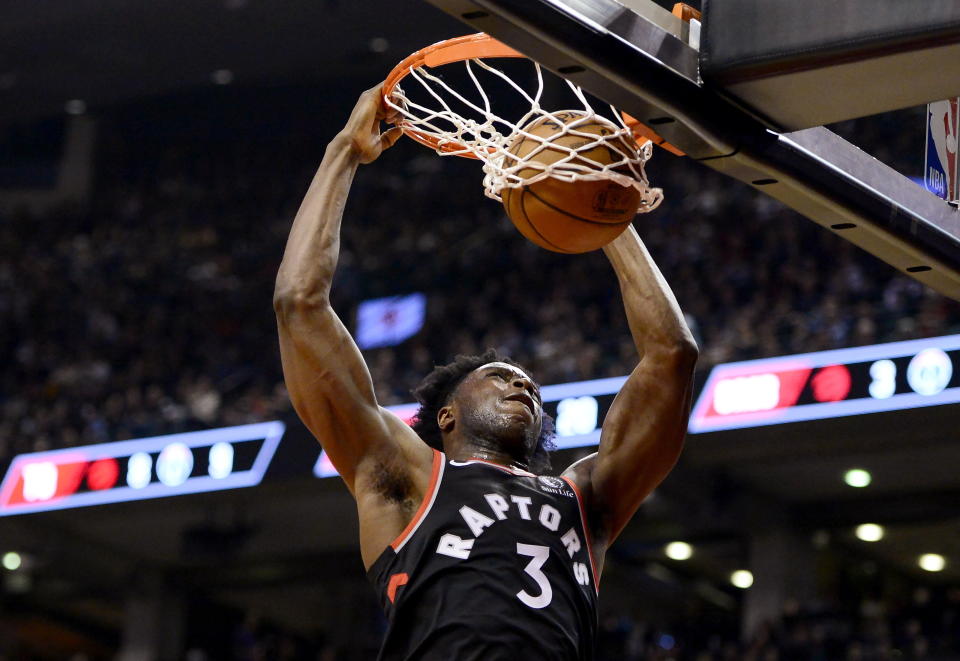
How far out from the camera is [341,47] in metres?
21.3

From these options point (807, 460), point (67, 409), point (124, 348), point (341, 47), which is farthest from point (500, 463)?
point (341, 47)

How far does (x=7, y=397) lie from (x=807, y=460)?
9928 millimetres

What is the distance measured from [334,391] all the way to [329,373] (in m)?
0.05

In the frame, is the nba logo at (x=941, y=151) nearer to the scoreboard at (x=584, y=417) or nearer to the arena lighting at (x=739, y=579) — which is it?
the scoreboard at (x=584, y=417)

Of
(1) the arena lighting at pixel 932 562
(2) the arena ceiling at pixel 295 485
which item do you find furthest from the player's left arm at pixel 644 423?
(1) the arena lighting at pixel 932 562

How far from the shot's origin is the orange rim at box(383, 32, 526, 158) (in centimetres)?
366

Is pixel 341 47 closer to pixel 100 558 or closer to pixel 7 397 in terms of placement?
pixel 7 397

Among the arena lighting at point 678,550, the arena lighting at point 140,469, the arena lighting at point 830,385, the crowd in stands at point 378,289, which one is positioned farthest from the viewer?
the arena lighting at point 678,550

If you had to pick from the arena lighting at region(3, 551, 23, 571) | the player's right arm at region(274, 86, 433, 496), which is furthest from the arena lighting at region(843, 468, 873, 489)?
the player's right arm at region(274, 86, 433, 496)

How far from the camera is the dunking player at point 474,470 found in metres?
3.51

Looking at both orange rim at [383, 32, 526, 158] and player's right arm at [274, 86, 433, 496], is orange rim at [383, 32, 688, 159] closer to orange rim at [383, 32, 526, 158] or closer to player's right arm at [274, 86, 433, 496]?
orange rim at [383, 32, 526, 158]

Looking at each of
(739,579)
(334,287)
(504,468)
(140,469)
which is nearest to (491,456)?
(504,468)

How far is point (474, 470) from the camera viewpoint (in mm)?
3820

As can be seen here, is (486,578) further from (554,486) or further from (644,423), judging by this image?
(644,423)
